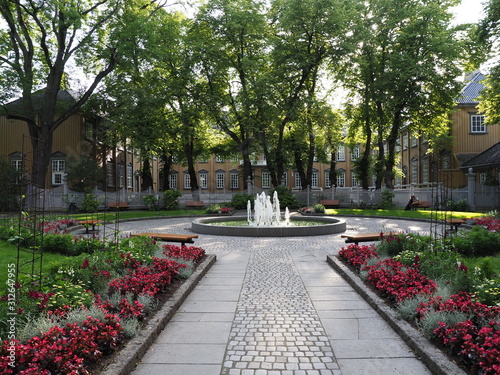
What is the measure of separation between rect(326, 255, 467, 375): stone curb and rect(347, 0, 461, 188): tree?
25946 mm

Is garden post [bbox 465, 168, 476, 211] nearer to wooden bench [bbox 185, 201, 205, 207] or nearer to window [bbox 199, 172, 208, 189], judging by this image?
wooden bench [bbox 185, 201, 205, 207]

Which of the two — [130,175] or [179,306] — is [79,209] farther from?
[179,306]

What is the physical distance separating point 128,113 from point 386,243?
26653 millimetres

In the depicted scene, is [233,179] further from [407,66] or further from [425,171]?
[407,66]

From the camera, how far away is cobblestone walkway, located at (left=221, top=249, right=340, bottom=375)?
4.08 meters

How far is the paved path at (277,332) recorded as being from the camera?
4066 mm

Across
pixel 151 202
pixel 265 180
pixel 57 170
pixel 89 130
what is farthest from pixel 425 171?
pixel 57 170

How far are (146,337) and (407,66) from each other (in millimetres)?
29772

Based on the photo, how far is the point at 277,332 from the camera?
502cm

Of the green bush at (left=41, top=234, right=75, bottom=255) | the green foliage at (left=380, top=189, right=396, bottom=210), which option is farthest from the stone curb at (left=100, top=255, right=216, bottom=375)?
the green foliage at (left=380, top=189, right=396, bottom=210)

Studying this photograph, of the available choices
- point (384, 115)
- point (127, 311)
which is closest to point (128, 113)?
point (384, 115)

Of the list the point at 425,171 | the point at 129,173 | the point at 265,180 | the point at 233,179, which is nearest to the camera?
the point at 425,171

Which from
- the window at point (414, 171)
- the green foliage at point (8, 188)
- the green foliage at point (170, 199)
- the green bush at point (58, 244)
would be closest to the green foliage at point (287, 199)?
the green foliage at point (170, 199)

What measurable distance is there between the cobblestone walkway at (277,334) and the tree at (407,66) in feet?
85.4
